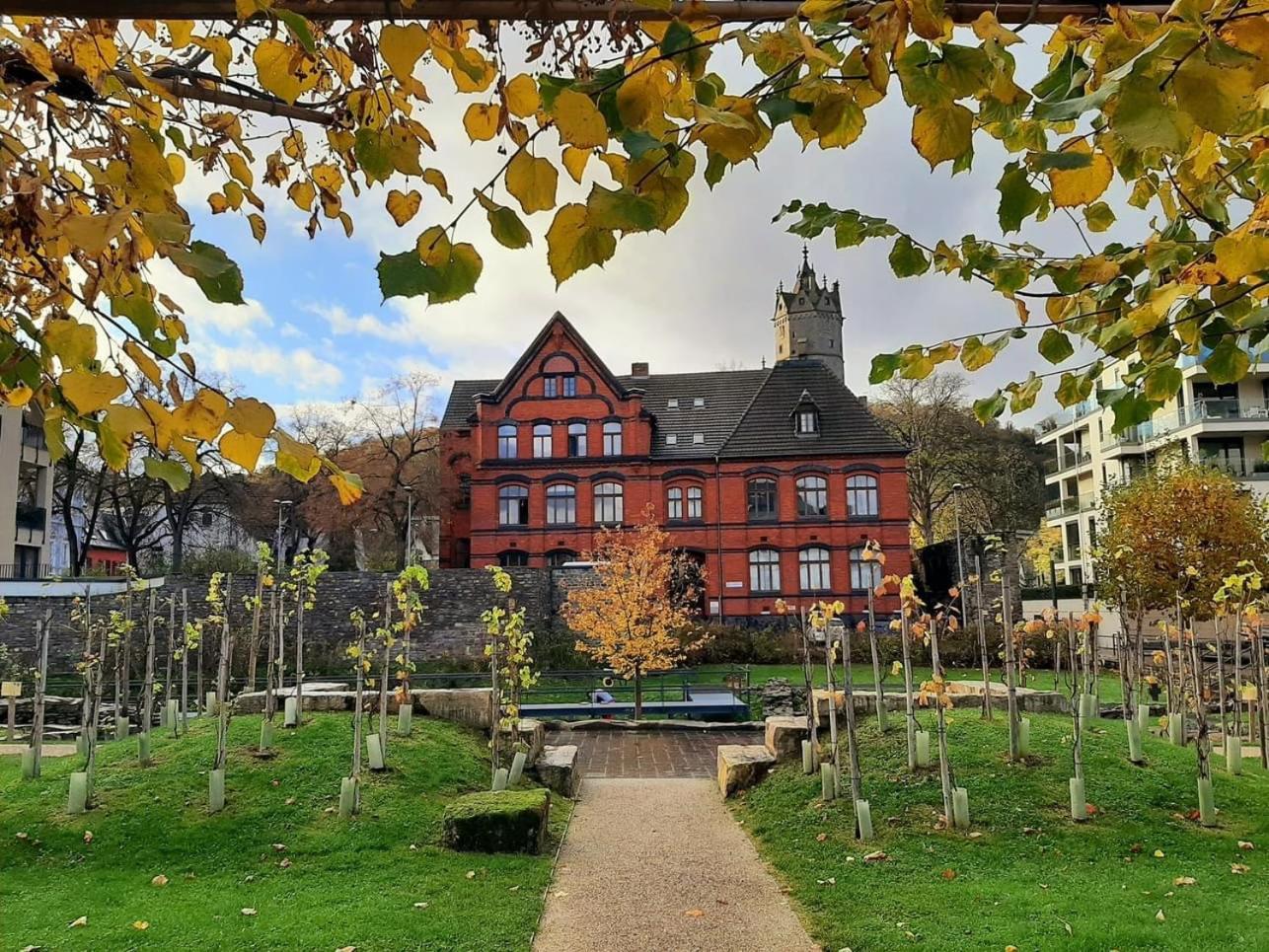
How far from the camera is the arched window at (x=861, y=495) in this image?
112 feet

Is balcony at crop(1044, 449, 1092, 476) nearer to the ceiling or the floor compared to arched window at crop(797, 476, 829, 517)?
nearer to the ceiling

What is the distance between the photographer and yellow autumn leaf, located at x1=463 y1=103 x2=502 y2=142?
2016 mm

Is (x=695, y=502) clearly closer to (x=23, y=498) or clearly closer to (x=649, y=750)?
(x=649, y=750)

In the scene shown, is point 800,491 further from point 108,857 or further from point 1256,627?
point 108,857

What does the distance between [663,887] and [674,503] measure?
27.9m

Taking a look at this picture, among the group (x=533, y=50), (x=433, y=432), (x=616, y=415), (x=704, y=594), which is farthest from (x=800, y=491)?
(x=533, y=50)

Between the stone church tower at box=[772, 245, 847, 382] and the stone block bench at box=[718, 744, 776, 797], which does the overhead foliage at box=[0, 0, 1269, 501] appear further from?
the stone church tower at box=[772, 245, 847, 382]

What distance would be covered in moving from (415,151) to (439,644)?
30656 mm

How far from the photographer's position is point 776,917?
6438 mm

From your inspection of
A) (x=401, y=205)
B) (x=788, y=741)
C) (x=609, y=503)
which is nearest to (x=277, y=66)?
(x=401, y=205)

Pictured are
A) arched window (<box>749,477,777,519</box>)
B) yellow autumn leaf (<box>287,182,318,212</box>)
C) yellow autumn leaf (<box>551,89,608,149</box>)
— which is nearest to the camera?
yellow autumn leaf (<box>551,89,608,149</box>)

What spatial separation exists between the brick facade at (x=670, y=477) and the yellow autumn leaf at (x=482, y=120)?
105 feet

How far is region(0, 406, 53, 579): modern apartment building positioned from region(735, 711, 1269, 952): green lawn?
36.4 meters

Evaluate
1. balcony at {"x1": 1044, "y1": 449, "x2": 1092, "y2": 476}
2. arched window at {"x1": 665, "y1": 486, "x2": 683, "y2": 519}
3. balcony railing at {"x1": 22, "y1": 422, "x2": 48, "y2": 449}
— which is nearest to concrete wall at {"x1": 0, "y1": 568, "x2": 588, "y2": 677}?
arched window at {"x1": 665, "y1": 486, "x2": 683, "y2": 519}
